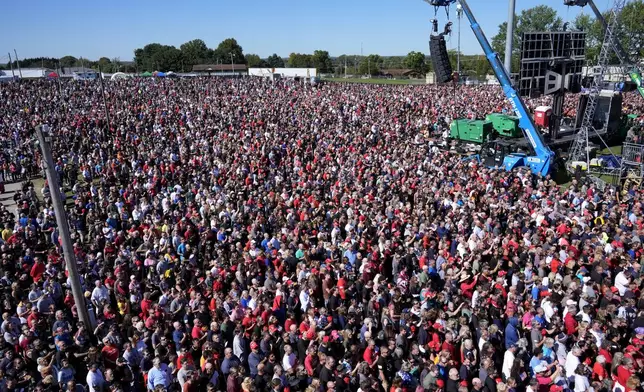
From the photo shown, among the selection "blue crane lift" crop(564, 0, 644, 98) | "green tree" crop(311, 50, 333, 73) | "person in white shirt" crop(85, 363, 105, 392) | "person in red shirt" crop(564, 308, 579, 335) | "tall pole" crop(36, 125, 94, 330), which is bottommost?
"person in white shirt" crop(85, 363, 105, 392)

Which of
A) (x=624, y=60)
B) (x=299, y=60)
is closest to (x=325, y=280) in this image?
(x=624, y=60)

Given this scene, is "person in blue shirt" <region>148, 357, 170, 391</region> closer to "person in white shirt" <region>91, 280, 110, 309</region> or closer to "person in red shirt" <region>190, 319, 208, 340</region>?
"person in red shirt" <region>190, 319, 208, 340</region>

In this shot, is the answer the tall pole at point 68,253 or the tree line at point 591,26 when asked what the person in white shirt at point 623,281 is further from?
the tree line at point 591,26

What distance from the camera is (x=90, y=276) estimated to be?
32.7 ft

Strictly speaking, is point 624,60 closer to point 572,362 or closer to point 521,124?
point 521,124

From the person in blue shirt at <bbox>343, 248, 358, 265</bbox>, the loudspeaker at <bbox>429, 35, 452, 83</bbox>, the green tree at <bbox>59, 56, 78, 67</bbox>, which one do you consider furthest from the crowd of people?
the green tree at <bbox>59, 56, 78, 67</bbox>

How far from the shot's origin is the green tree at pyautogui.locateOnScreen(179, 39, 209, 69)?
4319 inches

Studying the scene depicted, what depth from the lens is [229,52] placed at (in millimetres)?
121625

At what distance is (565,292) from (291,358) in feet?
16.1

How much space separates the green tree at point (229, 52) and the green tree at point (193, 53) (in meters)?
3.44

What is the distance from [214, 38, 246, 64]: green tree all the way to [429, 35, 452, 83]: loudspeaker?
326ft

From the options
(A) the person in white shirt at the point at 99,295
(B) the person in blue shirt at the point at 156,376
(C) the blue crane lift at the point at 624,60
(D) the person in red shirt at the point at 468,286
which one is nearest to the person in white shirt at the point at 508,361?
(D) the person in red shirt at the point at 468,286

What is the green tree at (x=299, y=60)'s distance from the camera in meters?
122

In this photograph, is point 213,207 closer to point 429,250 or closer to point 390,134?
point 429,250
